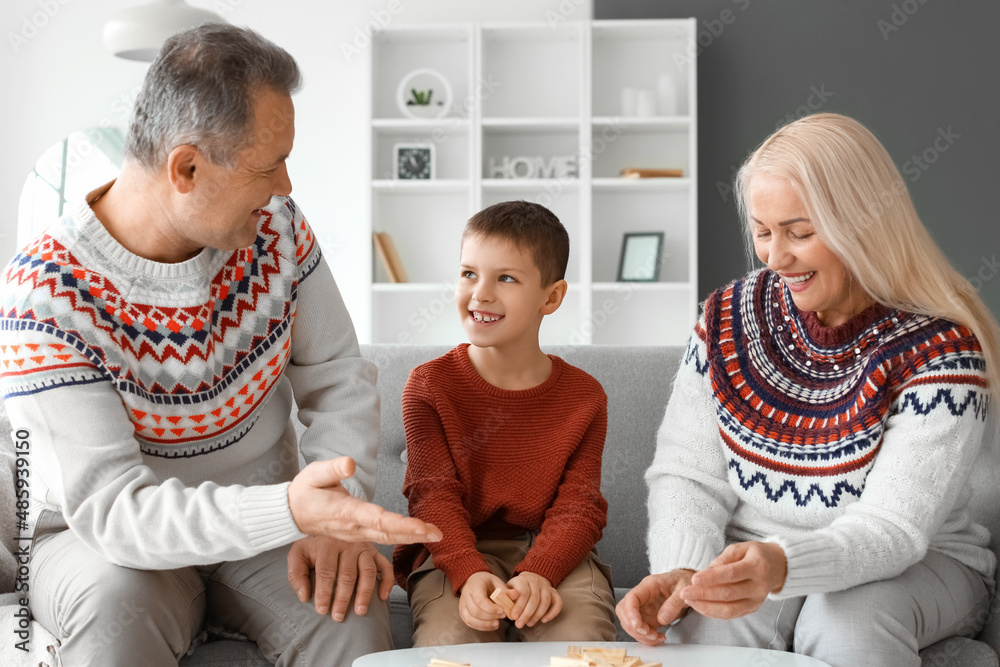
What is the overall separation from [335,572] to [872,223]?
0.91 m

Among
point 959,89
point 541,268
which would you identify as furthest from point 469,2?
point 541,268

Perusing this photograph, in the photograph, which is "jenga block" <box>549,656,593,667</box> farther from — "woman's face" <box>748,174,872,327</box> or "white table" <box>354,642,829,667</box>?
"woman's face" <box>748,174,872,327</box>

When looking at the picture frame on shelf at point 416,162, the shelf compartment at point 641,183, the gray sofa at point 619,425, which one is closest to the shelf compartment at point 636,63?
the shelf compartment at point 641,183

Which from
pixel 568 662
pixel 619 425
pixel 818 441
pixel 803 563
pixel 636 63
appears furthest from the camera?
pixel 636 63

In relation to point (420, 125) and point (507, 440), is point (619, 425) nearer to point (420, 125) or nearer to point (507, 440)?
point (507, 440)

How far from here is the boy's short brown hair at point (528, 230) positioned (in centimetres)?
163

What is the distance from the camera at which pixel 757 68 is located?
4410 millimetres

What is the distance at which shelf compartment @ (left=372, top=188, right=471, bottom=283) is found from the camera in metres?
4.57

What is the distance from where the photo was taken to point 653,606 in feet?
4.17

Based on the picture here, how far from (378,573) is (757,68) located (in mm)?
3723

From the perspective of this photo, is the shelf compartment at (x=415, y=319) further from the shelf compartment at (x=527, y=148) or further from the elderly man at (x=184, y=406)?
the elderly man at (x=184, y=406)

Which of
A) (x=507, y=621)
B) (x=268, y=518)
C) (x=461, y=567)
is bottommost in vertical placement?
(x=507, y=621)

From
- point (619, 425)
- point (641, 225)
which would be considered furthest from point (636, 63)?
point (619, 425)

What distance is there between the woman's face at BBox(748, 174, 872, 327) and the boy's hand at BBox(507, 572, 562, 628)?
1.88ft
